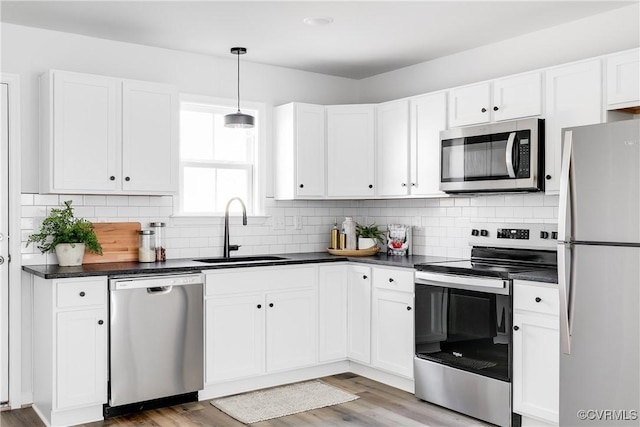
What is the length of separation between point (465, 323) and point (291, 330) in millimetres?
1277

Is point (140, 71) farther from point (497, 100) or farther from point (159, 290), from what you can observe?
point (497, 100)

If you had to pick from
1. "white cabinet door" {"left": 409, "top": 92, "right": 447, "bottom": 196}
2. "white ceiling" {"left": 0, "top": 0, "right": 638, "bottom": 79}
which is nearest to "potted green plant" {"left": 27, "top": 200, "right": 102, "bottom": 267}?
"white ceiling" {"left": 0, "top": 0, "right": 638, "bottom": 79}

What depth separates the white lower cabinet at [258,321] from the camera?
13.3ft

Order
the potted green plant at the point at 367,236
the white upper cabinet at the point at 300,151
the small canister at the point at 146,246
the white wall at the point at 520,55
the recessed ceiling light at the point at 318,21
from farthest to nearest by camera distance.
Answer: the potted green plant at the point at 367,236, the white upper cabinet at the point at 300,151, the small canister at the point at 146,246, the recessed ceiling light at the point at 318,21, the white wall at the point at 520,55

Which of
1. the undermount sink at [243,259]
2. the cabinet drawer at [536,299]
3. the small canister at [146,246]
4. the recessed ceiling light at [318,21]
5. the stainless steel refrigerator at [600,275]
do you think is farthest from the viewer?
the undermount sink at [243,259]

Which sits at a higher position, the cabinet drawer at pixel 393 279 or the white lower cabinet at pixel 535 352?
the cabinet drawer at pixel 393 279

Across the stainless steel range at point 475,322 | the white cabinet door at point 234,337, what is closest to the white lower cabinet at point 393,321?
the stainless steel range at point 475,322

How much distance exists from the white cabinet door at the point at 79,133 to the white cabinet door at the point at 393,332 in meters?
1.99

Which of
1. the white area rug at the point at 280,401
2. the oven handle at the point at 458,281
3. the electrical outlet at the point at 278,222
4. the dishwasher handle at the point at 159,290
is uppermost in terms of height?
the electrical outlet at the point at 278,222

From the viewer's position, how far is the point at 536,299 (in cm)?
335

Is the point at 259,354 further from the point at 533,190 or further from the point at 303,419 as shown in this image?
the point at 533,190

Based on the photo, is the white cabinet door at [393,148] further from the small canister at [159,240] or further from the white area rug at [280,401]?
the small canister at [159,240]
